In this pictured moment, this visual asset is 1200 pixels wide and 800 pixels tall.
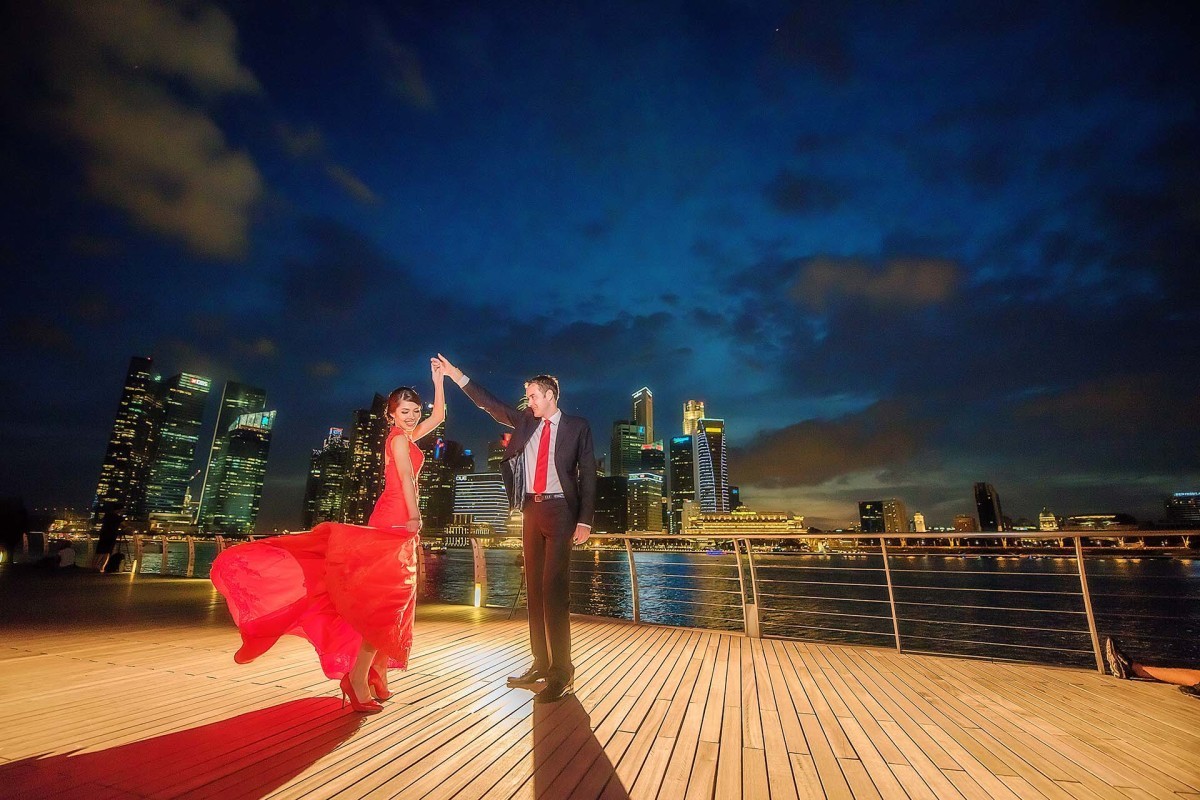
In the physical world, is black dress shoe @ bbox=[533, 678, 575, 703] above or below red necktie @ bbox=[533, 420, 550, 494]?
below

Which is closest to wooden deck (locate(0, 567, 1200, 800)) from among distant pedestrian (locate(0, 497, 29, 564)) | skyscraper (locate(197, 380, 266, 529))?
distant pedestrian (locate(0, 497, 29, 564))

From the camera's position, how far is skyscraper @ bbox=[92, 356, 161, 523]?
309 feet

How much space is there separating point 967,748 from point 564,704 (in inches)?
74.8

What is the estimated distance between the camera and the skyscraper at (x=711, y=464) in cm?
12567

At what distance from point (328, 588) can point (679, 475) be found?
133m

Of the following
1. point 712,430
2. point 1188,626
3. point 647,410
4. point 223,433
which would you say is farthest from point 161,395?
point 1188,626

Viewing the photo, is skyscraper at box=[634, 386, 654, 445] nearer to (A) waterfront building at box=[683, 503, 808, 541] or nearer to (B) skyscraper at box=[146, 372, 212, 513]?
(A) waterfront building at box=[683, 503, 808, 541]

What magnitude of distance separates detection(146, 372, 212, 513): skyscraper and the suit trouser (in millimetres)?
139347

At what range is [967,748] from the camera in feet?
6.98

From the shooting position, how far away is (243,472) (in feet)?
462

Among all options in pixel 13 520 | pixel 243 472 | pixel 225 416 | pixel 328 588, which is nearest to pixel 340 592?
pixel 328 588

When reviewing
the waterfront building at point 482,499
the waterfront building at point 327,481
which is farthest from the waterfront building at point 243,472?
the waterfront building at point 482,499

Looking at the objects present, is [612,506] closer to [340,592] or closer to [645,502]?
[645,502]

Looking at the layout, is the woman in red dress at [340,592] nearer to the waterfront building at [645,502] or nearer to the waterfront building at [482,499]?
the waterfront building at [482,499]
